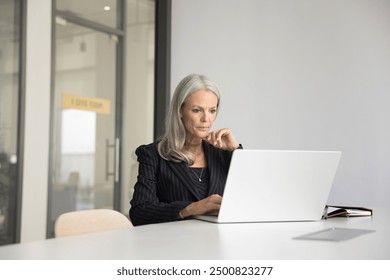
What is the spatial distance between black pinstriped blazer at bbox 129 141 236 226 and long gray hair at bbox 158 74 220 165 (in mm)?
45

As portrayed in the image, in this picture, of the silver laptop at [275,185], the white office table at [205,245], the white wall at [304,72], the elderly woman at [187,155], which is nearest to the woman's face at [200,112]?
the elderly woman at [187,155]

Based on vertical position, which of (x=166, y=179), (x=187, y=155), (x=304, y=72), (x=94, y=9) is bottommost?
(x=166, y=179)

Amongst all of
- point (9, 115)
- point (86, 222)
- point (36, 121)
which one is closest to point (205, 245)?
point (86, 222)

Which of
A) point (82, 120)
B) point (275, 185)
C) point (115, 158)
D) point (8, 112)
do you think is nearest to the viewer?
point (275, 185)

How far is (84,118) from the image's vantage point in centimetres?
541

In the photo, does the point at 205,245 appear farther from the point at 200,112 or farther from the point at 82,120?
the point at 82,120

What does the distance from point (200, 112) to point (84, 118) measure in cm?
285

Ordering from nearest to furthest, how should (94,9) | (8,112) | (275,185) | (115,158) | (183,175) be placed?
(275,185), (183,175), (8,112), (94,9), (115,158)

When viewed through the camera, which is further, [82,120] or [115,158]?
[115,158]

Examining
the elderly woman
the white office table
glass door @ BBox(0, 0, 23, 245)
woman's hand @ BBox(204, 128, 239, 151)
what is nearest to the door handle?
glass door @ BBox(0, 0, 23, 245)

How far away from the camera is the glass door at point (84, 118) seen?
17.0 feet

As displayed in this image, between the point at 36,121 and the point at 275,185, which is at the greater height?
the point at 36,121

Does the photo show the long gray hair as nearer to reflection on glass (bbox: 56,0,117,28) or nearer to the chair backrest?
the chair backrest
